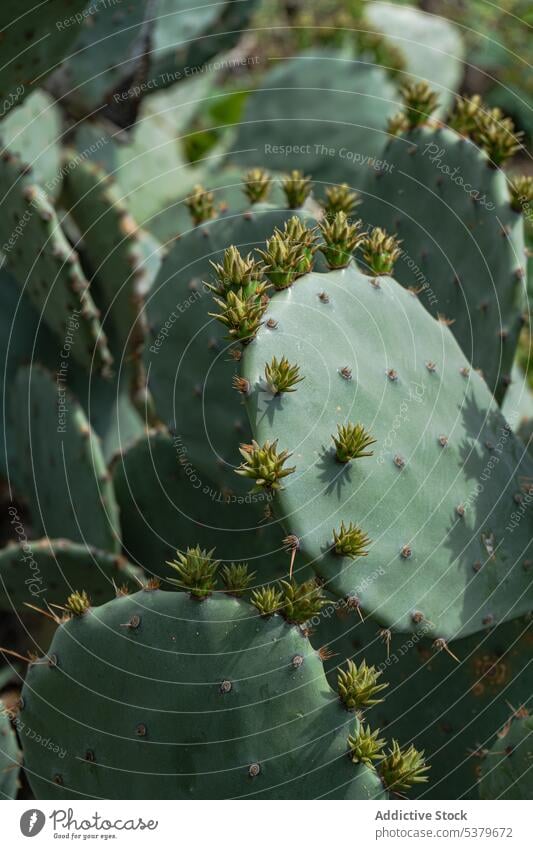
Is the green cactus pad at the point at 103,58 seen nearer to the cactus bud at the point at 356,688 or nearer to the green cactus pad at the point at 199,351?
the green cactus pad at the point at 199,351

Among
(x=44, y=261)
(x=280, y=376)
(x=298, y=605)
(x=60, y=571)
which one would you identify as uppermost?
(x=44, y=261)

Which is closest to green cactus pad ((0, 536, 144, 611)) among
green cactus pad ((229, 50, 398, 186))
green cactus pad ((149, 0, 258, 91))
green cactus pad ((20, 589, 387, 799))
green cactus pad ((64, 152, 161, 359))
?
green cactus pad ((20, 589, 387, 799))

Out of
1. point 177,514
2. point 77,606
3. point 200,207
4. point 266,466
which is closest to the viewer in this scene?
point 266,466

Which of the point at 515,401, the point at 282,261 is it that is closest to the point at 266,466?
the point at 282,261

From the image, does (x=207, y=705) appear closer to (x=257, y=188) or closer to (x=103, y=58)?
(x=257, y=188)

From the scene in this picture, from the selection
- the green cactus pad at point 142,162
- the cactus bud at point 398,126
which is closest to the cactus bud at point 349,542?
the cactus bud at point 398,126

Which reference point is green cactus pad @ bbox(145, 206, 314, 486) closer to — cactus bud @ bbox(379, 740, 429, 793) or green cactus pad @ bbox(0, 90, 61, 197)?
cactus bud @ bbox(379, 740, 429, 793)
